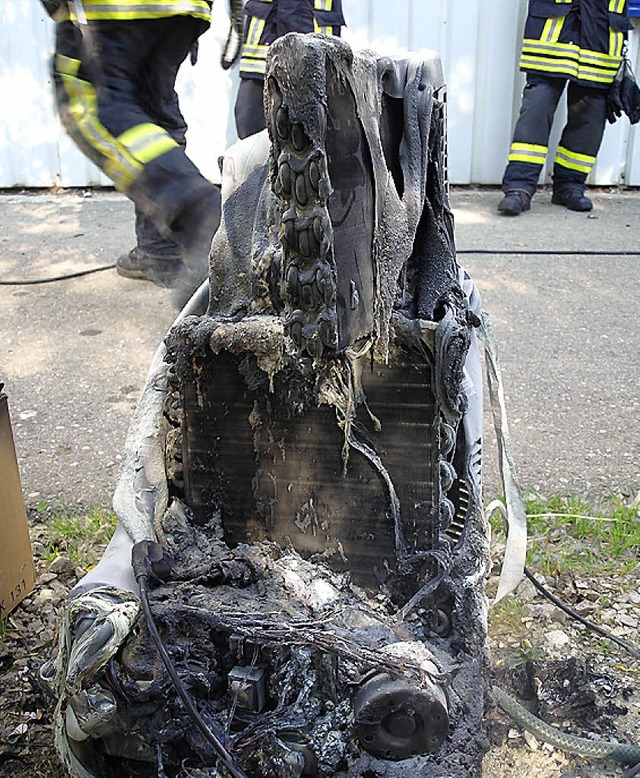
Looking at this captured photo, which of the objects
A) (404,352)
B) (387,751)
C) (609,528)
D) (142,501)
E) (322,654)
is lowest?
(609,528)

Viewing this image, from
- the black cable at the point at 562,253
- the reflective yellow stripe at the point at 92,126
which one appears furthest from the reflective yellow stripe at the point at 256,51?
the reflective yellow stripe at the point at 92,126

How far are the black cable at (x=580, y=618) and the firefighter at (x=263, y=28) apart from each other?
12.1 feet

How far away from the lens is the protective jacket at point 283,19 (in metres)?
5.12

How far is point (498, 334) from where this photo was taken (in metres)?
4.21

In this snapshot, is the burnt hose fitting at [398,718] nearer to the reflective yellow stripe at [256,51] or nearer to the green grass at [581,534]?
the green grass at [581,534]

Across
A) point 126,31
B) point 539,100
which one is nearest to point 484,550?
point 126,31

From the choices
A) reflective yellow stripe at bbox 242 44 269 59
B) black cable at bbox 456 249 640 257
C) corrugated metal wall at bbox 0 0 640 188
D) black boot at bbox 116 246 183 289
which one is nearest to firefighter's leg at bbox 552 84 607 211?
corrugated metal wall at bbox 0 0 640 188

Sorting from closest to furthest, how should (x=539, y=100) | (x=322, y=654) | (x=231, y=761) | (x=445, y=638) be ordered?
1. (x=231, y=761)
2. (x=322, y=654)
3. (x=445, y=638)
4. (x=539, y=100)

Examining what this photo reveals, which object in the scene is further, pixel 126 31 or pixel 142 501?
pixel 126 31

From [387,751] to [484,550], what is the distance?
46 cm

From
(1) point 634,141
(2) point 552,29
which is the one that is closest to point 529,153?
(2) point 552,29

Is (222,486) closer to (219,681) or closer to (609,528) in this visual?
(219,681)

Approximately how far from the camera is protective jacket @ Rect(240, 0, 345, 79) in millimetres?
5117

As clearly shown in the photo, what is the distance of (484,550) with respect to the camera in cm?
176
